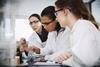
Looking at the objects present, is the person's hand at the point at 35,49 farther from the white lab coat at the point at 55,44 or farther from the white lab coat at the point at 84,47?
the white lab coat at the point at 84,47

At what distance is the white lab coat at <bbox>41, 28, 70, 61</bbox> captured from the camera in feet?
8.05

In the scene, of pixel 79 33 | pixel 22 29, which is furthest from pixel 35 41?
pixel 79 33

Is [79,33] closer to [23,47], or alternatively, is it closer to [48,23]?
[48,23]

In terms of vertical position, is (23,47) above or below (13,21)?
below

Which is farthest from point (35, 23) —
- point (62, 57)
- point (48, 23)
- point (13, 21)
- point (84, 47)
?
point (84, 47)

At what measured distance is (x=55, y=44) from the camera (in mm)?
2475

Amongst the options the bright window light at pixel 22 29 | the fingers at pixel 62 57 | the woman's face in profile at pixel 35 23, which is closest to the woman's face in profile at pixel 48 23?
the woman's face in profile at pixel 35 23

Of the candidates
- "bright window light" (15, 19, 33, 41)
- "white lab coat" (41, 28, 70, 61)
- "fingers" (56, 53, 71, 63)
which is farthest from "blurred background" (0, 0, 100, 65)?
"fingers" (56, 53, 71, 63)

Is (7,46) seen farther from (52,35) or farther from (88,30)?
(88,30)

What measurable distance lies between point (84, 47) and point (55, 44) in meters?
0.33

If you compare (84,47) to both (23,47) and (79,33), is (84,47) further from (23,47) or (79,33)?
(23,47)

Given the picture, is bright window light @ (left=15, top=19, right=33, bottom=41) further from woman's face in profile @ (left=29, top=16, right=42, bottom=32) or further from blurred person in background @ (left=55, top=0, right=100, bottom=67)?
blurred person in background @ (left=55, top=0, right=100, bottom=67)

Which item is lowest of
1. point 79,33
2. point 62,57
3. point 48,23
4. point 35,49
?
point 62,57

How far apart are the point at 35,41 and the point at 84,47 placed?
1.84ft
